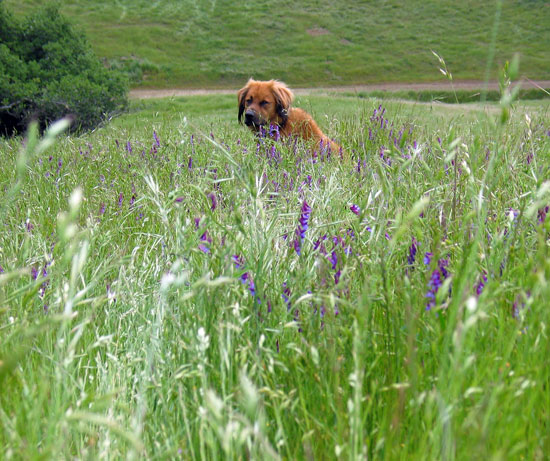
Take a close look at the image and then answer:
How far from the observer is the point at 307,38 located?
40125mm

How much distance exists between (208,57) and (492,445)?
37.9 meters

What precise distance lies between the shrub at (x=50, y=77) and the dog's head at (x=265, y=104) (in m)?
5.53

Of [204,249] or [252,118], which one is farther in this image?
[252,118]

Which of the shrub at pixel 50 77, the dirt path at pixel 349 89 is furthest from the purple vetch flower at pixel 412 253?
the dirt path at pixel 349 89

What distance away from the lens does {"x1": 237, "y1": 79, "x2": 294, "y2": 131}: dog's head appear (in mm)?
6555

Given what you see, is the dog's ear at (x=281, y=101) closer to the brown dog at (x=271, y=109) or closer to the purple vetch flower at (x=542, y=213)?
the brown dog at (x=271, y=109)

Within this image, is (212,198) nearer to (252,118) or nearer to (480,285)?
(480,285)

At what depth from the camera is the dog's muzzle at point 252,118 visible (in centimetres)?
647

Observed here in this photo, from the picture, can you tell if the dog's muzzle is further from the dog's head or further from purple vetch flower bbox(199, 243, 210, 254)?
purple vetch flower bbox(199, 243, 210, 254)

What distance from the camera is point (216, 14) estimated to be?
4338cm

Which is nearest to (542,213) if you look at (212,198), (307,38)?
(212,198)

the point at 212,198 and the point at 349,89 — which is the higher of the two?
the point at 212,198

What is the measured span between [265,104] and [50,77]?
8454 millimetres

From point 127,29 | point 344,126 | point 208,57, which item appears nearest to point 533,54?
point 208,57
